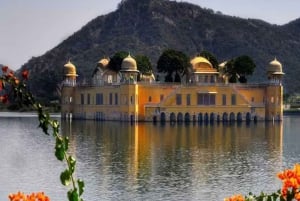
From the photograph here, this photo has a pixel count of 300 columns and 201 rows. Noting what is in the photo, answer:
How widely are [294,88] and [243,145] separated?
73367 mm

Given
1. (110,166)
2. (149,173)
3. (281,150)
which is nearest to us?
(149,173)

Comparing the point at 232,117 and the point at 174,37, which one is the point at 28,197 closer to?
the point at 232,117

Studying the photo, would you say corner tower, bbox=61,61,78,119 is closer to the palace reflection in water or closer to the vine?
the palace reflection in water

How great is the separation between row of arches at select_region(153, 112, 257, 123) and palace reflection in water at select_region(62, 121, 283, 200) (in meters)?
14.4

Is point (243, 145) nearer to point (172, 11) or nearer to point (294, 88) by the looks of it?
point (294, 88)

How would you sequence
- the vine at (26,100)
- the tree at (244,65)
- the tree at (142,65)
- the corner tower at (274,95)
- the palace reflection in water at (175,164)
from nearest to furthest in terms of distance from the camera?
the vine at (26,100)
the palace reflection in water at (175,164)
the corner tower at (274,95)
the tree at (244,65)
the tree at (142,65)

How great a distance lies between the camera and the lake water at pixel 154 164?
18531mm

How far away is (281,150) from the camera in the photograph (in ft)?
103

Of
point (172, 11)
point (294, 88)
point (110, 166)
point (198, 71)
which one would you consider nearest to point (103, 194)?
point (110, 166)

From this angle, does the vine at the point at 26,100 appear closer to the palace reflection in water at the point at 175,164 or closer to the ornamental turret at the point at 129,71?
the palace reflection in water at the point at 175,164

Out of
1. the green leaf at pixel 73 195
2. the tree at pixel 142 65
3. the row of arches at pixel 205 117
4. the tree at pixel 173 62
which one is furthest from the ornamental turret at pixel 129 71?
the green leaf at pixel 73 195

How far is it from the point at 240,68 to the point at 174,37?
6025 cm

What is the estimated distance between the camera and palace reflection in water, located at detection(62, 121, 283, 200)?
18500 millimetres

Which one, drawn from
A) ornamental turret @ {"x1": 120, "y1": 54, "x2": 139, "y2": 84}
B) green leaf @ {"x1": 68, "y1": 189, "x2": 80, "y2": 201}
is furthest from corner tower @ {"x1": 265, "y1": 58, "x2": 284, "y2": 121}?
green leaf @ {"x1": 68, "y1": 189, "x2": 80, "y2": 201}
